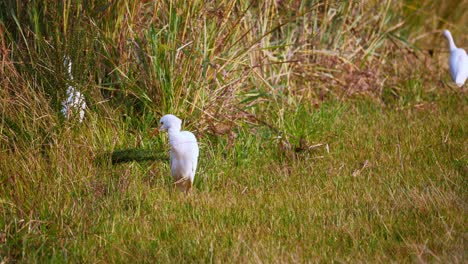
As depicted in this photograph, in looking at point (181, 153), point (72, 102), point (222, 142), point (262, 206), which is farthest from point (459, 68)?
point (72, 102)

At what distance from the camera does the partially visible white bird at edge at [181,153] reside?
4.29 metres

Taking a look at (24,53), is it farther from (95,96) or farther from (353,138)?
(353,138)

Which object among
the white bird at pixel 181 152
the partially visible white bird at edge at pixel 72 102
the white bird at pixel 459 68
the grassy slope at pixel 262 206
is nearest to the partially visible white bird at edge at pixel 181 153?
the white bird at pixel 181 152

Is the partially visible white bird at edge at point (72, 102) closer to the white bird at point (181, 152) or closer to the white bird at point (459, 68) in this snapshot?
the white bird at point (181, 152)

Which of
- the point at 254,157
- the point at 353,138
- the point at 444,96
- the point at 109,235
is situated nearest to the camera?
the point at 109,235

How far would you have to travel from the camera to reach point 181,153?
14.1ft

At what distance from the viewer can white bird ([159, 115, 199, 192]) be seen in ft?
14.1

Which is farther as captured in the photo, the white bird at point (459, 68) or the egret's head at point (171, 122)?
the white bird at point (459, 68)

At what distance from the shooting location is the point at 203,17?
5254 mm

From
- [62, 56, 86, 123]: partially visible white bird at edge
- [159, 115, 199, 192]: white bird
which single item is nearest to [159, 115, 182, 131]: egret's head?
[159, 115, 199, 192]: white bird

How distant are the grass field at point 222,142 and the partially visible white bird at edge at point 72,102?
41 mm

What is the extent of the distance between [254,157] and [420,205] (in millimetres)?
1322

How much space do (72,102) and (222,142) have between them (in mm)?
949

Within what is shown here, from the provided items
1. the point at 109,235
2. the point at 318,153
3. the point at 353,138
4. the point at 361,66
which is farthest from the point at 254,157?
the point at 361,66
